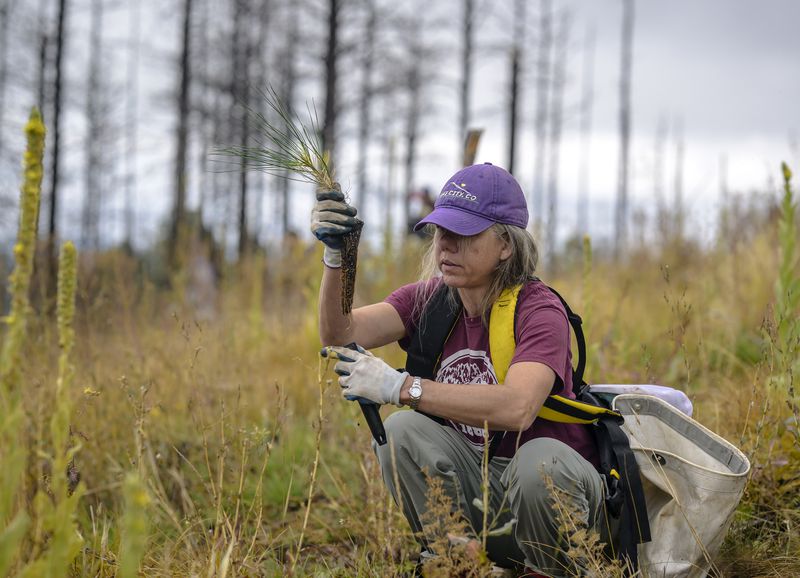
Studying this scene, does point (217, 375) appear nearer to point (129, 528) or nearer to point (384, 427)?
point (384, 427)

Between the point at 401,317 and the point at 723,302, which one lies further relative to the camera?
the point at 723,302

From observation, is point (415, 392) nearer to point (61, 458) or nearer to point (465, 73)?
point (61, 458)

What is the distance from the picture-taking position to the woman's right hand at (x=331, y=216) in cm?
243

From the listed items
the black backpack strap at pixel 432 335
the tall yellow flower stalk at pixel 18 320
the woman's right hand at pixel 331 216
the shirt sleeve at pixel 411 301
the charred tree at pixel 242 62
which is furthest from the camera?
the charred tree at pixel 242 62

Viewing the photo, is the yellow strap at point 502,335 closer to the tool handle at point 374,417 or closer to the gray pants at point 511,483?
the gray pants at point 511,483

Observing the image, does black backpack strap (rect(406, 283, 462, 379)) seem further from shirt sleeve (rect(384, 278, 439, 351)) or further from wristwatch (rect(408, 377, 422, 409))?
wristwatch (rect(408, 377, 422, 409))

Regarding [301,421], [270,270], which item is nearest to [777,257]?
[301,421]

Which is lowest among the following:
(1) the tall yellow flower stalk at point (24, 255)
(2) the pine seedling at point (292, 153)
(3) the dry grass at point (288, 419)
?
(3) the dry grass at point (288, 419)

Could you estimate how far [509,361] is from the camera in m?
2.51

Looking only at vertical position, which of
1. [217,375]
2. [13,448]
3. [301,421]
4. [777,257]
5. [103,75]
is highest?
[103,75]

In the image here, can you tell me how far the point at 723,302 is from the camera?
18.9ft

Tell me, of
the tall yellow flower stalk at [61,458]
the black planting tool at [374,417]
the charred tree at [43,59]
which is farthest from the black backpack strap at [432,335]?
the charred tree at [43,59]

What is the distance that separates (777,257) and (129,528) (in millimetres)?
5830

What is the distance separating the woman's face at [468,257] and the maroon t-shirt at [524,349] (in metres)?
0.15
